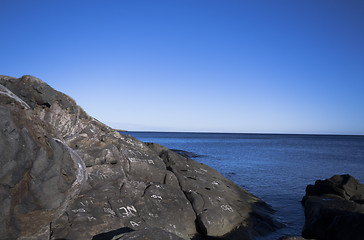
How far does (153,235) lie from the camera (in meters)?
5.55

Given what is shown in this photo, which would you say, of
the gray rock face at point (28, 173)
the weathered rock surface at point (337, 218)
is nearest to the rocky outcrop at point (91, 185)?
the gray rock face at point (28, 173)

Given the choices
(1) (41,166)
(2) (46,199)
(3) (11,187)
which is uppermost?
(1) (41,166)

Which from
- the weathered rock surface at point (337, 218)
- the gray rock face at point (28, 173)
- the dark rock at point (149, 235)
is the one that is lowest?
the weathered rock surface at point (337, 218)

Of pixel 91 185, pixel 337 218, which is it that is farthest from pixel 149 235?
pixel 337 218

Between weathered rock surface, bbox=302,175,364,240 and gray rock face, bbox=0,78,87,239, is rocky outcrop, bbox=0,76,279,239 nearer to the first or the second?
gray rock face, bbox=0,78,87,239

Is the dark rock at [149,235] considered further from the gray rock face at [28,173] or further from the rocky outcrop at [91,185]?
the gray rock face at [28,173]

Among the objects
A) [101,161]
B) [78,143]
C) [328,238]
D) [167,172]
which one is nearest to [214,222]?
[167,172]

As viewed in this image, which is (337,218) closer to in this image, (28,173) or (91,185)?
(91,185)

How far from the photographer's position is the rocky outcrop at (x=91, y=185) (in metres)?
5.64

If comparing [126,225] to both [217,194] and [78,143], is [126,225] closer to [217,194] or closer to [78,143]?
[78,143]

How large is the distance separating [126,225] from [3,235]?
4.88 metres

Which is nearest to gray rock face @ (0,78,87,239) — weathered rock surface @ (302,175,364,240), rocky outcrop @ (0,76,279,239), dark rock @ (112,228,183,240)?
rocky outcrop @ (0,76,279,239)

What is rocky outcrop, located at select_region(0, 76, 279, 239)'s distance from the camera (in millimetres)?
5645

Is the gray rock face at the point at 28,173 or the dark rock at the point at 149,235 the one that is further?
the dark rock at the point at 149,235
